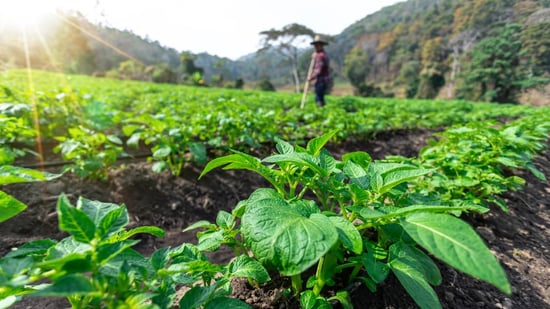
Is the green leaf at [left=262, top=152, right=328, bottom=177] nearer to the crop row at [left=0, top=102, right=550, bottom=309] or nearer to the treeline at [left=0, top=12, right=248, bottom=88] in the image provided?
the crop row at [left=0, top=102, right=550, bottom=309]

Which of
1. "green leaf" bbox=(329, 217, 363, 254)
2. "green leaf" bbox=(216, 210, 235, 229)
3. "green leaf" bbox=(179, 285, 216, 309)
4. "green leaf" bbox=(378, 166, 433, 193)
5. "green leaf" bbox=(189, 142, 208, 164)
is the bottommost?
"green leaf" bbox=(189, 142, 208, 164)

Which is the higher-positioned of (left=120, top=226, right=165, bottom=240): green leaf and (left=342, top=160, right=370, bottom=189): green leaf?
(left=342, top=160, right=370, bottom=189): green leaf

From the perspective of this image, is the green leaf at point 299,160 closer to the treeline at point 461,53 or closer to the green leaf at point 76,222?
the green leaf at point 76,222

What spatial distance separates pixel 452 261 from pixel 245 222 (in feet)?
1.70

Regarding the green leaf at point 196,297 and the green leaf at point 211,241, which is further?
the green leaf at point 211,241

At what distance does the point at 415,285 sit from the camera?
80 cm

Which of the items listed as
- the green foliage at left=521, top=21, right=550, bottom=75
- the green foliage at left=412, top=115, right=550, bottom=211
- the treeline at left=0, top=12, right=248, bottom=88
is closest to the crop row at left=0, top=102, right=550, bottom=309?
the green foliage at left=412, top=115, right=550, bottom=211

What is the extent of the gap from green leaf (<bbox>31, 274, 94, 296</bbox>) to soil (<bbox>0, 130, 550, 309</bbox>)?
2.27 feet

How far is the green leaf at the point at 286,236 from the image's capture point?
2.22ft

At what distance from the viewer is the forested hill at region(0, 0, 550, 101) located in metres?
29.7

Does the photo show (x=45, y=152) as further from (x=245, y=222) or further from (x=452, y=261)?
(x=452, y=261)

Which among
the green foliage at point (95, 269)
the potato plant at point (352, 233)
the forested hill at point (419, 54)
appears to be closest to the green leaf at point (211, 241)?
the potato plant at point (352, 233)

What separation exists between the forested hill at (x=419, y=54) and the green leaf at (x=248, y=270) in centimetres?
802

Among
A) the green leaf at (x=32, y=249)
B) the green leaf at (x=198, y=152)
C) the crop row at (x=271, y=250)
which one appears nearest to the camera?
the crop row at (x=271, y=250)
